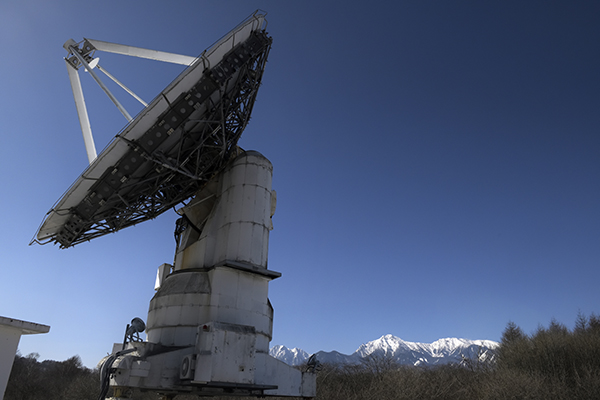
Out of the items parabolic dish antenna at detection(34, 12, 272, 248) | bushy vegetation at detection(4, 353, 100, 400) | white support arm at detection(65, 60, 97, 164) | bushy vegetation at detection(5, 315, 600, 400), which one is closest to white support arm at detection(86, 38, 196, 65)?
parabolic dish antenna at detection(34, 12, 272, 248)

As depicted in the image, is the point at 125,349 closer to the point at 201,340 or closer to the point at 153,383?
the point at 153,383

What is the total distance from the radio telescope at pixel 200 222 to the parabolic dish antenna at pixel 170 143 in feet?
0.17

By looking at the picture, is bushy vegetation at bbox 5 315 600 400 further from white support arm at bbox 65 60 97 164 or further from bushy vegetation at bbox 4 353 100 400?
white support arm at bbox 65 60 97 164

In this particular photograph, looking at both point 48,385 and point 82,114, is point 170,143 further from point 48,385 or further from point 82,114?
point 48,385

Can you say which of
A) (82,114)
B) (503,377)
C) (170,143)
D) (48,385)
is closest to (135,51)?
(82,114)

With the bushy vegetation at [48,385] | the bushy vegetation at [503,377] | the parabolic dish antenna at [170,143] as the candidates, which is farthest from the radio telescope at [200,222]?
the bushy vegetation at [48,385]

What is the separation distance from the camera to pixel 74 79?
20.2m

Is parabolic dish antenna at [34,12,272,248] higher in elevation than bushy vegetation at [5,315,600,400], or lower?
higher

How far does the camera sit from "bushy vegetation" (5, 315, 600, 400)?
23.7 m

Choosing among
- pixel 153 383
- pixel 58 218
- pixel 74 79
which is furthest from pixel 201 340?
pixel 74 79

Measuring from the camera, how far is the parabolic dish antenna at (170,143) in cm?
1578

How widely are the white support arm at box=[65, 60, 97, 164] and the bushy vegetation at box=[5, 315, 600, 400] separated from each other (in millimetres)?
23049

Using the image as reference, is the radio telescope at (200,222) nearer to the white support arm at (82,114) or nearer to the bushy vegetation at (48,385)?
the white support arm at (82,114)

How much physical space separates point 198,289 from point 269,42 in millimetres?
11653
